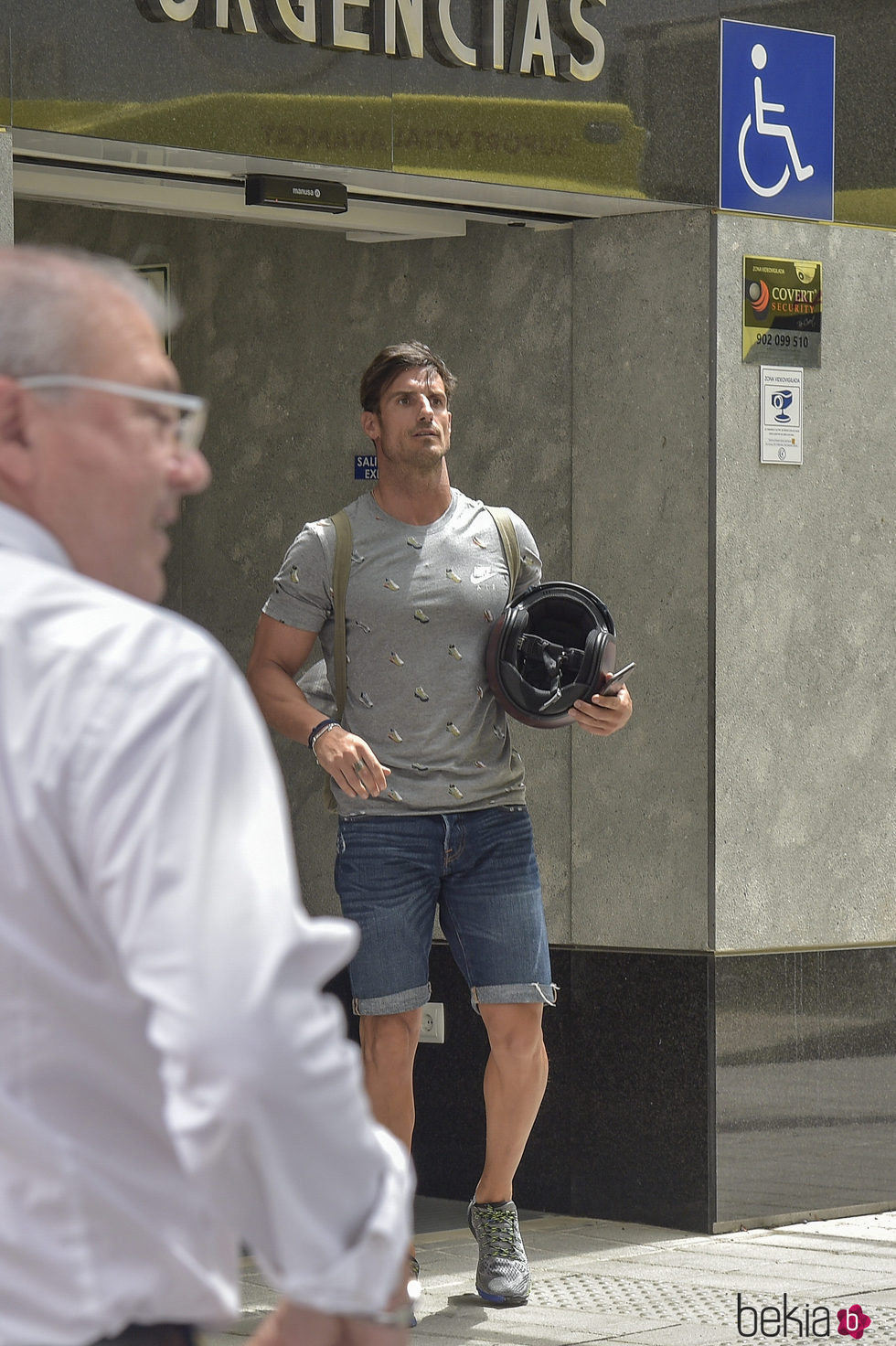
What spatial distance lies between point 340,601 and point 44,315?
3574 millimetres

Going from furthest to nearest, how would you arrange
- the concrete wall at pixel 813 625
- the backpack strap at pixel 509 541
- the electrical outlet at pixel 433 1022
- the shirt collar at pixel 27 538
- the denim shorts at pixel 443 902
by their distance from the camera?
the electrical outlet at pixel 433 1022, the concrete wall at pixel 813 625, the backpack strap at pixel 509 541, the denim shorts at pixel 443 902, the shirt collar at pixel 27 538

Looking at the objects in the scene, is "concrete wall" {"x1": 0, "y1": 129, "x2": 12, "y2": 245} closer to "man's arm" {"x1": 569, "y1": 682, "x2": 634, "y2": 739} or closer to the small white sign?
"man's arm" {"x1": 569, "y1": 682, "x2": 634, "y2": 739}

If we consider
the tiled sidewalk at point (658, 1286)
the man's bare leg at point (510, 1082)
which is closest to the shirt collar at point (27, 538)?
the tiled sidewalk at point (658, 1286)

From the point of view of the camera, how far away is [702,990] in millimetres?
6090

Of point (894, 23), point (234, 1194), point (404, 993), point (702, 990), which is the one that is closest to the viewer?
point (234, 1194)

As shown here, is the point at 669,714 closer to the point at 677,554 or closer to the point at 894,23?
the point at 677,554

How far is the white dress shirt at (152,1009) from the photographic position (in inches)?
56.7

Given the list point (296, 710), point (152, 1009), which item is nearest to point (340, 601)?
point (296, 710)

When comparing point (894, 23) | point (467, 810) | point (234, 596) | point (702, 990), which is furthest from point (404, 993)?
point (894, 23)

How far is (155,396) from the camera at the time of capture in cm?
171

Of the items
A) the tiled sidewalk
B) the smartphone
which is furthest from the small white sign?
the tiled sidewalk

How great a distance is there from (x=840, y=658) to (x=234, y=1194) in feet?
17.0

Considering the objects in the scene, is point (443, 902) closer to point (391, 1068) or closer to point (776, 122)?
point (391, 1068)

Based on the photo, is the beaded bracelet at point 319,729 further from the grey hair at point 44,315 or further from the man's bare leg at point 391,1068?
the grey hair at point 44,315
